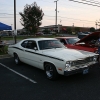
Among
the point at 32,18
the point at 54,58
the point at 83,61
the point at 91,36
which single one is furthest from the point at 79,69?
the point at 32,18

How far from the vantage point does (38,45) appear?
20.2 feet

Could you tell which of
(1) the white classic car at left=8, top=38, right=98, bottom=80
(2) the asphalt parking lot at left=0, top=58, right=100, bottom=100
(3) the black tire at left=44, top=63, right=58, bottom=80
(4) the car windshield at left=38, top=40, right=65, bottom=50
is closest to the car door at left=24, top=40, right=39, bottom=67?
(1) the white classic car at left=8, top=38, right=98, bottom=80

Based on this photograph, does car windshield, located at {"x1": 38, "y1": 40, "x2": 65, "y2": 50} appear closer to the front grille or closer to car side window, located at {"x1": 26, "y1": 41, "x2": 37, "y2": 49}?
car side window, located at {"x1": 26, "y1": 41, "x2": 37, "y2": 49}

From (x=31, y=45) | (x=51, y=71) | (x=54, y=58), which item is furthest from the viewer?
(x=31, y=45)

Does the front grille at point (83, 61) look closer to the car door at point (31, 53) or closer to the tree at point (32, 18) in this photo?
the car door at point (31, 53)

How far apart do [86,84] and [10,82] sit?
2.58m

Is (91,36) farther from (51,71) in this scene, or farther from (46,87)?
(46,87)

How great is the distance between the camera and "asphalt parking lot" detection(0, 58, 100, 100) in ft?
13.4

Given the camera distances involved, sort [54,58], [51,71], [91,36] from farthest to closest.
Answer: [91,36] → [51,71] → [54,58]

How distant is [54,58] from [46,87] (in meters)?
0.99

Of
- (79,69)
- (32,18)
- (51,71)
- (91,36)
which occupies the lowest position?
(51,71)

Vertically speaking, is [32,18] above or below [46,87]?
above

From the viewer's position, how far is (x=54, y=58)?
510 cm

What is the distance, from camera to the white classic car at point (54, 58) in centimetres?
487
